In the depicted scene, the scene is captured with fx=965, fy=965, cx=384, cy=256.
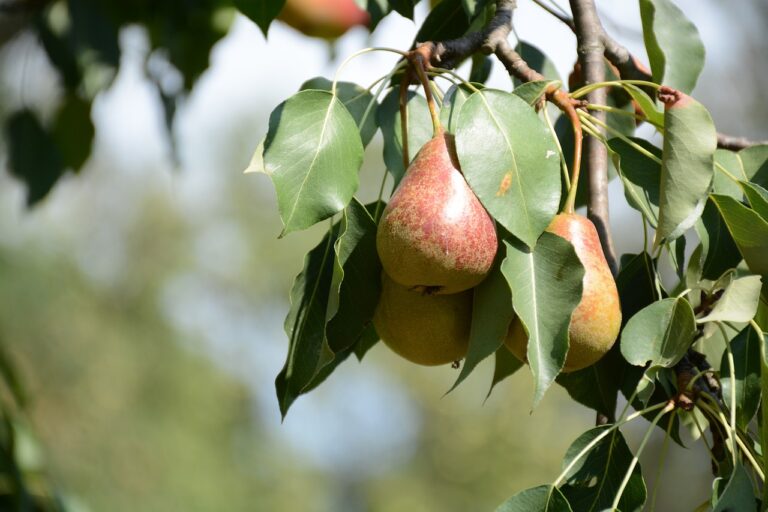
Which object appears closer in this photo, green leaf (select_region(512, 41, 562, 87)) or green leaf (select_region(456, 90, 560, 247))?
green leaf (select_region(456, 90, 560, 247))

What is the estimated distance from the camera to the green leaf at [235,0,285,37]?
2.69 ft

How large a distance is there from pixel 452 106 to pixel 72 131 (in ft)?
3.13

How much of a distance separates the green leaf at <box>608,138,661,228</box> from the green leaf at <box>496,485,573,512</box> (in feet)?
0.71

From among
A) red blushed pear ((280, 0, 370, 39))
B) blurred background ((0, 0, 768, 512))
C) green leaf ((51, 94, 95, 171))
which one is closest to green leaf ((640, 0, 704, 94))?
red blushed pear ((280, 0, 370, 39))

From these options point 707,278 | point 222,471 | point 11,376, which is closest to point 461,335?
point 707,278

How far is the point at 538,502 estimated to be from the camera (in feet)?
2.08

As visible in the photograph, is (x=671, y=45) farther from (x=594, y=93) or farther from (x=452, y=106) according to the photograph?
(x=452, y=106)

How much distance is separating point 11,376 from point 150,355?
719cm

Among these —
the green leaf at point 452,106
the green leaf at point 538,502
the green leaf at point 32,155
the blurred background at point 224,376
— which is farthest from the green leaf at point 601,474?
the blurred background at point 224,376

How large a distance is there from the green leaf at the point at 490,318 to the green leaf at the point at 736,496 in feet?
0.54

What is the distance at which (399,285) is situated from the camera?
70cm

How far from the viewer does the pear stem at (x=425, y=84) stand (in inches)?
27.1

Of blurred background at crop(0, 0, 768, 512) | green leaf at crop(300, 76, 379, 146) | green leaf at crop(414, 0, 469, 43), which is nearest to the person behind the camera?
green leaf at crop(300, 76, 379, 146)

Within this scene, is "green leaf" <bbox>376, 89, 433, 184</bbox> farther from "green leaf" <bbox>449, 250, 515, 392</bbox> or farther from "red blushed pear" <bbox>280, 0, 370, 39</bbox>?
"red blushed pear" <bbox>280, 0, 370, 39</bbox>
